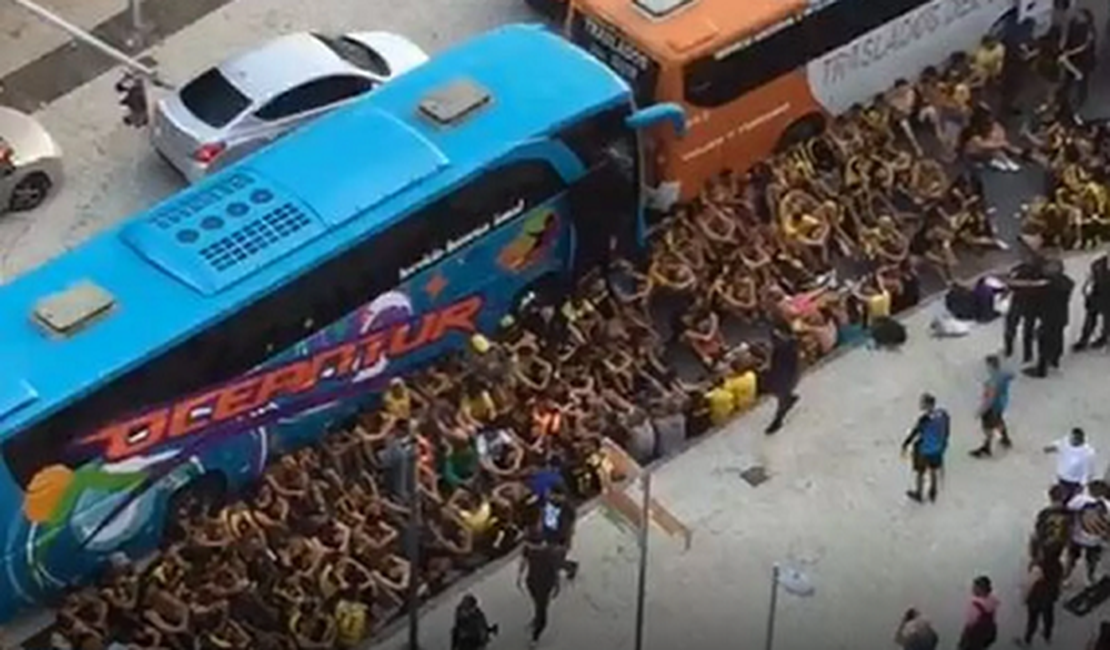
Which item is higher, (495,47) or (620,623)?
(495,47)

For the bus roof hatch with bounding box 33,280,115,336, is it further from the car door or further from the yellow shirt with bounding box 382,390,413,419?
the car door

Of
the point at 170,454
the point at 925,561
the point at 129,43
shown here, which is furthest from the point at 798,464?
the point at 129,43

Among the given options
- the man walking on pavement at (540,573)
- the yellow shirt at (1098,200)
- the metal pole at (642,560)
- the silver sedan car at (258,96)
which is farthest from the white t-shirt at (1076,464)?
the silver sedan car at (258,96)

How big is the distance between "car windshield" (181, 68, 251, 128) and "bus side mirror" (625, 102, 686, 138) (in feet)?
14.6

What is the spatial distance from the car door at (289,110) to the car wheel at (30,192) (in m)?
2.10

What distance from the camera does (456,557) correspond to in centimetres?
2558

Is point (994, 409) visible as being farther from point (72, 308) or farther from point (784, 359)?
point (72, 308)

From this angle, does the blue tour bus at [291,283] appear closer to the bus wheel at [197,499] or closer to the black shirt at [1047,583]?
the bus wheel at [197,499]

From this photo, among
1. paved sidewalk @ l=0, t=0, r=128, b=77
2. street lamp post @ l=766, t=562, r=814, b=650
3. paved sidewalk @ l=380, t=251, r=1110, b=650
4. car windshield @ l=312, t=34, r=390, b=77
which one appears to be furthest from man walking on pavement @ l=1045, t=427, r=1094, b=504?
paved sidewalk @ l=0, t=0, r=128, b=77

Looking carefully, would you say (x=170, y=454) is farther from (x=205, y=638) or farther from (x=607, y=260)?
(x=607, y=260)

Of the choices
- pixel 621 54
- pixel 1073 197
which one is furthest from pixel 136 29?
pixel 1073 197

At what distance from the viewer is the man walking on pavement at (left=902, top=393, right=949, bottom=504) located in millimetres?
25844

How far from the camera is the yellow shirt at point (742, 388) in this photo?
27.1 metres

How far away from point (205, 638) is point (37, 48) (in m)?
10.6
